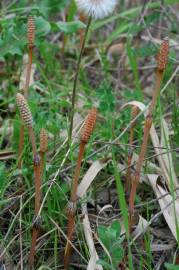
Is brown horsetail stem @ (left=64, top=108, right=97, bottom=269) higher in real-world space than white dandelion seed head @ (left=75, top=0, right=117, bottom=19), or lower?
lower

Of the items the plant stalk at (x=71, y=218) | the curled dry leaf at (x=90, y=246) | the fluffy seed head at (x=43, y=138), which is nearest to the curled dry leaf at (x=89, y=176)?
the curled dry leaf at (x=90, y=246)

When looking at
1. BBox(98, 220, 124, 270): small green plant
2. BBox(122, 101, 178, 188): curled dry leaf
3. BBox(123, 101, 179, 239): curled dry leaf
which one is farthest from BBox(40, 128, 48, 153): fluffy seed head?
BBox(122, 101, 178, 188): curled dry leaf

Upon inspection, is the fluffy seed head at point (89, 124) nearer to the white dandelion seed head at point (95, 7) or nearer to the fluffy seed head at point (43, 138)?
the fluffy seed head at point (43, 138)

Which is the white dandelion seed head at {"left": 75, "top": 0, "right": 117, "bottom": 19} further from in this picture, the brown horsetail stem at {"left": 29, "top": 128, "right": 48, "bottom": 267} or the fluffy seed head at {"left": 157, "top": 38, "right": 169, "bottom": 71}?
the brown horsetail stem at {"left": 29, "top": 128, "right": 48, "bottom": 267}

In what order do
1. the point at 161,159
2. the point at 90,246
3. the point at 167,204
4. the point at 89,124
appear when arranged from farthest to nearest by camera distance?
the point at 161,159
the point at 167,204
the point at 90,246
the point at 89,124

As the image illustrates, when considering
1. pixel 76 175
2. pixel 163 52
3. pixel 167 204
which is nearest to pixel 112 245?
pixel 76 175

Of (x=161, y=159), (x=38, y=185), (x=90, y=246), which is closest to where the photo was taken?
(x=38, y=185)

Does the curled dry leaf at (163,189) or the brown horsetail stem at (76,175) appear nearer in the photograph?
the brown horsetail stem at (76,175)

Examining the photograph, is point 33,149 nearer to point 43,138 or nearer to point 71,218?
point 43,138

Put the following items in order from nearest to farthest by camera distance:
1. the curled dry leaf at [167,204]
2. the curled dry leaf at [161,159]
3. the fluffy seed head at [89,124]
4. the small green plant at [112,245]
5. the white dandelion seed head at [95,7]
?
1. the fluffy seed head at [89,124]
2. the small green plant at [112,245]
3. the curled dry leaf at [167,204]
4. the white dandelion seed head at [95,7]
5. the curled dry leaf at [161,159]
